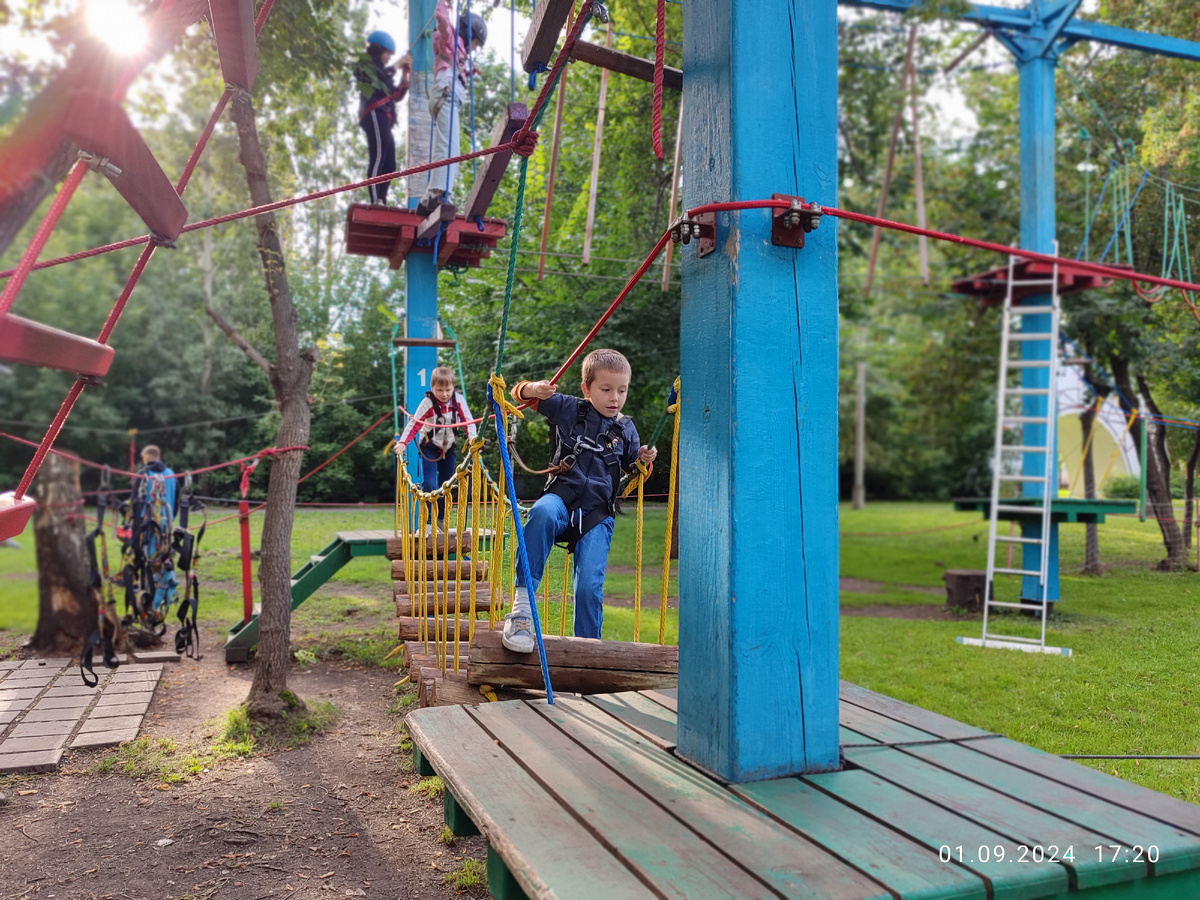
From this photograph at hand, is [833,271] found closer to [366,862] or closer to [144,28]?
[144,28]

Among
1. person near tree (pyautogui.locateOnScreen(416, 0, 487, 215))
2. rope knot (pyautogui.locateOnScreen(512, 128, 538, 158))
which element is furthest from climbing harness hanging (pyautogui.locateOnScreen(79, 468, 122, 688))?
person near tree (pyautogui.locateOnScreen(416, 0, 487, 215))

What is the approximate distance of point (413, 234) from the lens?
609 cm

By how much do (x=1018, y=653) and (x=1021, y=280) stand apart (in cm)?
333

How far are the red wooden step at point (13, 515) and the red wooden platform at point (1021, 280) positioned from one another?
706cm

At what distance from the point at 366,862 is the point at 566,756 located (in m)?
1.66

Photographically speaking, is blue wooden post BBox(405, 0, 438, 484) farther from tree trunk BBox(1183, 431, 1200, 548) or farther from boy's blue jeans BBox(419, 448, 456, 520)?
tree trunk BBox(1183, 431, 1200, 548)

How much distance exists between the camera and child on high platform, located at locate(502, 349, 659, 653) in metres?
3.20

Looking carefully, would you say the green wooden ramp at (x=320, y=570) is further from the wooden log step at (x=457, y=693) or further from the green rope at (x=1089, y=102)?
the green rope at (x=1089, y=102)

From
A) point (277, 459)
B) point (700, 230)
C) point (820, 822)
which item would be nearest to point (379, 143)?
point (277, 459)

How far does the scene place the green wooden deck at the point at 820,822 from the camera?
129cm

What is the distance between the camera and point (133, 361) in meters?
15.9

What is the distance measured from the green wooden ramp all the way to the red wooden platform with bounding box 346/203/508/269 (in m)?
2.24

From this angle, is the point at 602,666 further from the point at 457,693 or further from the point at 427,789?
the point at 427,789

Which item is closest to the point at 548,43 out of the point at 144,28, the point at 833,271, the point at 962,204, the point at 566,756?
the point at 833,271
